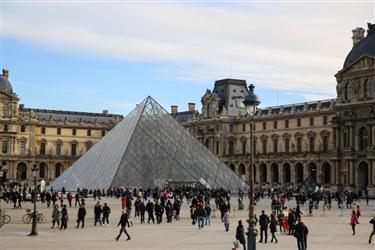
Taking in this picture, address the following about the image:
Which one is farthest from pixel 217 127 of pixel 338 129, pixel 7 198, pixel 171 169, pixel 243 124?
pixel 7 198

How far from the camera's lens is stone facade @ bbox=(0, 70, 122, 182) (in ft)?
272

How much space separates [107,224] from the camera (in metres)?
23.5

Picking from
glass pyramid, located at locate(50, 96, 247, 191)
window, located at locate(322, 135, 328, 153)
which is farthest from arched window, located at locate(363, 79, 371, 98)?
glass pyramid, located at locate(50, 96, 247, 191)

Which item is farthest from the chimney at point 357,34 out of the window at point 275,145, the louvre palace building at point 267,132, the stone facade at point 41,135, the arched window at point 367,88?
the stone facade at point 41,135

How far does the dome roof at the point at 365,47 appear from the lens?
56562 mm

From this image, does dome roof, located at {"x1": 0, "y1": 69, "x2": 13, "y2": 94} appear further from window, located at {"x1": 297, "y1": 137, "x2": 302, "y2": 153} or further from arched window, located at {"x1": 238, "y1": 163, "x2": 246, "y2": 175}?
window, located at {"x1": 297, "y1": 137, "x2": 302, "y2": 153}

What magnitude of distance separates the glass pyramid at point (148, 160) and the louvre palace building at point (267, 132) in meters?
6.19

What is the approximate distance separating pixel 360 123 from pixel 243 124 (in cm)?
2332

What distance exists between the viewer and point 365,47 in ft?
188

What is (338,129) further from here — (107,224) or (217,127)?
(107,224)

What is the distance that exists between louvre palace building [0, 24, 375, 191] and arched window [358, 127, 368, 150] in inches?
3.3

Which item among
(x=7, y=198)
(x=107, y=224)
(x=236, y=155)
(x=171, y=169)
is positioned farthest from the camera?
(x=236, y=155)

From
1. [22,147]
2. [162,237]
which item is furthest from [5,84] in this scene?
[162,237]

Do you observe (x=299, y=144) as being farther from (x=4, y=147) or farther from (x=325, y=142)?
(x=4, y=147)
